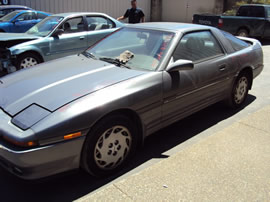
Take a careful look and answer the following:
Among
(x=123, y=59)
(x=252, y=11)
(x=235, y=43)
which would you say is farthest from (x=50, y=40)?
(x=252, y=11)

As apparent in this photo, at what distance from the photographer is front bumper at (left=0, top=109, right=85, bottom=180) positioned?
2.30m

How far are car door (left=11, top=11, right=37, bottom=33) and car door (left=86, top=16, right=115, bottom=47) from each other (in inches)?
155

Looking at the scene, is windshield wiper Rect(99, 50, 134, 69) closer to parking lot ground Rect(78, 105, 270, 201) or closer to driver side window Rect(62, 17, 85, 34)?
parking lot ground Rect(78, 105, 270, 201)

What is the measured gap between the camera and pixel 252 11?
12016mm

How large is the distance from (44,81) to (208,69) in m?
2.11

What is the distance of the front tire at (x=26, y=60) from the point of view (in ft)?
21.4

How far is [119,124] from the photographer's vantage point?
2830 millimetres

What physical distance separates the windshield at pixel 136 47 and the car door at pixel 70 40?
9.93 feet

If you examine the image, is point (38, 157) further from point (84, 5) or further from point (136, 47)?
point (84, 5)

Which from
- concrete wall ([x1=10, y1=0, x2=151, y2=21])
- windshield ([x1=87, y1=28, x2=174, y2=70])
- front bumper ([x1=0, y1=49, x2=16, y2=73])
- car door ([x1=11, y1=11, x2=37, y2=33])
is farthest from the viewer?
concrete wall ([x1=10, y1=0, x2=151, y2=21])

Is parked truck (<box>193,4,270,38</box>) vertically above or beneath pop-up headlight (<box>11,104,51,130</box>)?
above

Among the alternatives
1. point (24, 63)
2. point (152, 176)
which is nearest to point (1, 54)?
point (24, 63)

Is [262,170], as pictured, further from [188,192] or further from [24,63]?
[24,63]

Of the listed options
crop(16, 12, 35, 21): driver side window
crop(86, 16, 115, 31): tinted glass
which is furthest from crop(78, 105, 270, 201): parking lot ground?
crop(16, 12, 35, 21): driver side window
